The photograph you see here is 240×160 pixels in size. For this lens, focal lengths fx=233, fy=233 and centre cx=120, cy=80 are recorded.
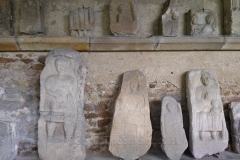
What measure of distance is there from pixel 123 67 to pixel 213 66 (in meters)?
1.23

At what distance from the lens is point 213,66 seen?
3160 millimetres

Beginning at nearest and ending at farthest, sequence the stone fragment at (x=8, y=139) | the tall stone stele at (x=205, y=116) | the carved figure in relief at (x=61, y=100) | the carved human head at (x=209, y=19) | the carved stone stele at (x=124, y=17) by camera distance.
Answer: the stone fragment at (x=8, y=139)
the carved figure in relief at (x=61, y=100)
the tall stone stele at (x=205, y=116)
the carved stone stele at (x=124, y=17)
the carved human head at (x=209, y=19)

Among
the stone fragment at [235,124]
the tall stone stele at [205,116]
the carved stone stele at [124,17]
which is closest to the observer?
the tall stone stele at [205,116]

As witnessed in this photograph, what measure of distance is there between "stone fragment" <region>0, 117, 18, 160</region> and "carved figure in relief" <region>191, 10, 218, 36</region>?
2556 mm

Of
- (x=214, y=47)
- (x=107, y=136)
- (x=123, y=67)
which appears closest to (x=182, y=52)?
(x=214, y=47)

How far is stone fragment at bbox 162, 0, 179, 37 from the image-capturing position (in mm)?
3053

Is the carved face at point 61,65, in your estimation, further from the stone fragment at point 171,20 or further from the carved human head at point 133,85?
the stone fragment at point 171,20

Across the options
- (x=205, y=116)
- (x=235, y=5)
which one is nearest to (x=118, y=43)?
(x=205, y=116)

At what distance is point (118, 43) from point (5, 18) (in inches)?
59.4

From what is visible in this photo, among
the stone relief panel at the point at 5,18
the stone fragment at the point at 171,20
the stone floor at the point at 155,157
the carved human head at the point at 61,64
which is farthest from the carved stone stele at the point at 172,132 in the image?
the stone relief panel at the point at 5,18

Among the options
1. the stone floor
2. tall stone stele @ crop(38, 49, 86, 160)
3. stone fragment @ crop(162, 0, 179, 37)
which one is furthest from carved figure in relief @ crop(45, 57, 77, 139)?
stone fragment @ crop(162, 0, 179, 37)

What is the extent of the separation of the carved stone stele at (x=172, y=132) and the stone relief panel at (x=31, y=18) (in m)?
1.86

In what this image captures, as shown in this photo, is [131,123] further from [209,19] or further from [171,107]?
[209,19]

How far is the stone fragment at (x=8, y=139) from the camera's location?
2.54 meters
